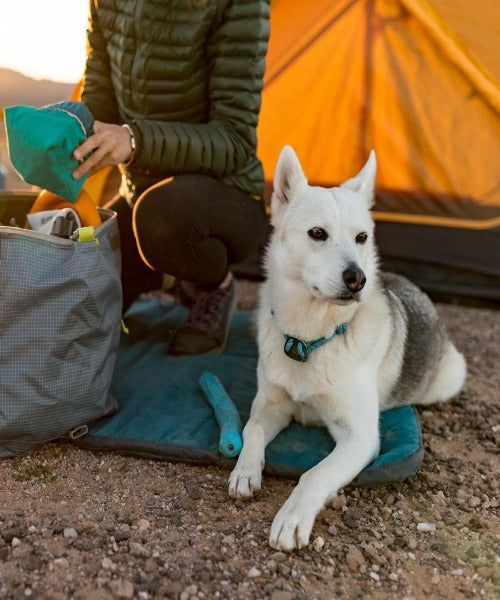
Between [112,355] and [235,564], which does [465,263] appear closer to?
[112,355]

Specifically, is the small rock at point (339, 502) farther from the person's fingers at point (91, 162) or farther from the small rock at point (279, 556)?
the person's fingers at point (91, 162)

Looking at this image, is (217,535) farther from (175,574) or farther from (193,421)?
(193,421)

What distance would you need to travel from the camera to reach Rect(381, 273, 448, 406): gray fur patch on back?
254 centimetres

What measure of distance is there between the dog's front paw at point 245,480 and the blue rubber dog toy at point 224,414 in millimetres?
120

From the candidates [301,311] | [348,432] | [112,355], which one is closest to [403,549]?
[348,432]

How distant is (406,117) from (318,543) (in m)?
2.82

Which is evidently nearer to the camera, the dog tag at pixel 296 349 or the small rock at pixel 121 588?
the small rock at pixel 121 588

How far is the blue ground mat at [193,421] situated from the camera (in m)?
2.14

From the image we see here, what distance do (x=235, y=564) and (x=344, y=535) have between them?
35 centimetres

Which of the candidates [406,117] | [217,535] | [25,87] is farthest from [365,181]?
[25,87]

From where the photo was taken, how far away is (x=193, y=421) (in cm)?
239

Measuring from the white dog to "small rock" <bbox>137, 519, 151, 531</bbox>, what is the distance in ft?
0.92

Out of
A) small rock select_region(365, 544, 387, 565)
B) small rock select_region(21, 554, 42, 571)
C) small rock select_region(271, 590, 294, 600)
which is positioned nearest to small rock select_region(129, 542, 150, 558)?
small rock select_region(21, 554, 42, 571)

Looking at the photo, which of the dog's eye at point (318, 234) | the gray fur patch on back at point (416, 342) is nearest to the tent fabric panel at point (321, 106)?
the gray fur patch on back at point (416, 342)
